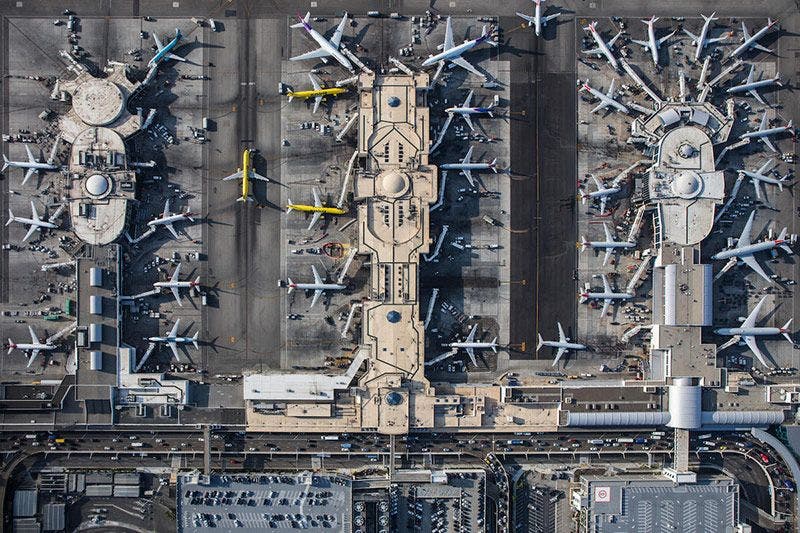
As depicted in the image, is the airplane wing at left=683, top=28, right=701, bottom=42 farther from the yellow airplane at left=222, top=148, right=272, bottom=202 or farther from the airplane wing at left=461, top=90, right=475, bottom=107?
the yellow airplane at left=222, top=148, right=272, bottom=202

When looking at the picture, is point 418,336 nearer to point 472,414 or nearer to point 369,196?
point 472,414

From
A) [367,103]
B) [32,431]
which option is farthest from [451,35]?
[32,431]

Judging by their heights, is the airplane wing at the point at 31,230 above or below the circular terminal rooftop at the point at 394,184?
below

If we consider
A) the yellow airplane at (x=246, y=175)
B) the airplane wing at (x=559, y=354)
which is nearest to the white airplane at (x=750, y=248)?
the airplane wing at (x=559, y=354)

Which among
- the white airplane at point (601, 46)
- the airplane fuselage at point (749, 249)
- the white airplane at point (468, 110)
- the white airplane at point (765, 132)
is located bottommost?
the airplane fuselage at point (749, 249)

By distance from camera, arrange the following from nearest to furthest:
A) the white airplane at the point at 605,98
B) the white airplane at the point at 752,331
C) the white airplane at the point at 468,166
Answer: the white airplane at the point at 468,166
the white airplane at the point at 752,331
the white airplane at the point at 605,98

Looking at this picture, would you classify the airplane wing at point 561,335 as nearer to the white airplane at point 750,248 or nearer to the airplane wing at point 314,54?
the white airplane at point 750,248

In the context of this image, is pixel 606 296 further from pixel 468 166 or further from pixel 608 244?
pixel 468 166

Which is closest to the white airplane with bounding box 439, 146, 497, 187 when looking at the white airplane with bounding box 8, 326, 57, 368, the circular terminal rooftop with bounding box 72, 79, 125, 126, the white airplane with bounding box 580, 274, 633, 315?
the white airplane with bounding box 580, 274, 633, 315
